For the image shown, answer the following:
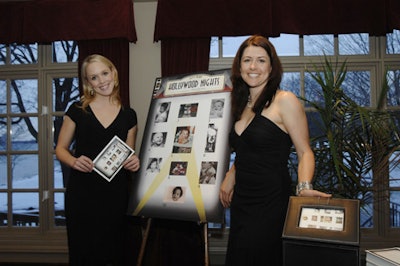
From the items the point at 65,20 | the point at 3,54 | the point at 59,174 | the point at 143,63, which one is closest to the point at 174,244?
the point at 59,174

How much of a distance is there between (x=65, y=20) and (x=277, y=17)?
1887 mm

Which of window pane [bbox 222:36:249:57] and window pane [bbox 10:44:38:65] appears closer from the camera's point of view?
window pane [bbox 222:36:249:57]

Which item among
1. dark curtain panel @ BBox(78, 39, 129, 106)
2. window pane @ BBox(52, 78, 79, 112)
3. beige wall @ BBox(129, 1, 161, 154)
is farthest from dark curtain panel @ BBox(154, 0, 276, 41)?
window pane @ BBox(52, 78, 79, 112)

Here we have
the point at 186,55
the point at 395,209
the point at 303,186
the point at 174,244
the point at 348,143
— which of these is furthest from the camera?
the point at 395,209

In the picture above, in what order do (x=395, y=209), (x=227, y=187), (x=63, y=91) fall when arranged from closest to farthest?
(x=227, y=187), (x=395, y=209), (x=63, y=91)

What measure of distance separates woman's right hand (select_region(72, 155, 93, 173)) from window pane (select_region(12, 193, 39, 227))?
2.23m

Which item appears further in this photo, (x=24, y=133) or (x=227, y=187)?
(x=24, y=133)

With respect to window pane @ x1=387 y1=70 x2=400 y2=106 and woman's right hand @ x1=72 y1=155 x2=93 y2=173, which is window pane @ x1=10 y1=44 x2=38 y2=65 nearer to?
woman's right hand @ x1=72 y1=155 x2=93 y2=173

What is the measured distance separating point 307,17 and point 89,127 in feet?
7.05

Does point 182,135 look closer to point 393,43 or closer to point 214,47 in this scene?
point 214,47

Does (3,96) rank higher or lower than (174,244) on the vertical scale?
higher

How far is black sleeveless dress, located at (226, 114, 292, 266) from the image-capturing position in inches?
66.7

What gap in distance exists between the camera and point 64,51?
4172 mm

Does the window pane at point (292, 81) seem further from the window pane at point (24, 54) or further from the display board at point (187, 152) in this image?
the window pane at point (24, 54)
